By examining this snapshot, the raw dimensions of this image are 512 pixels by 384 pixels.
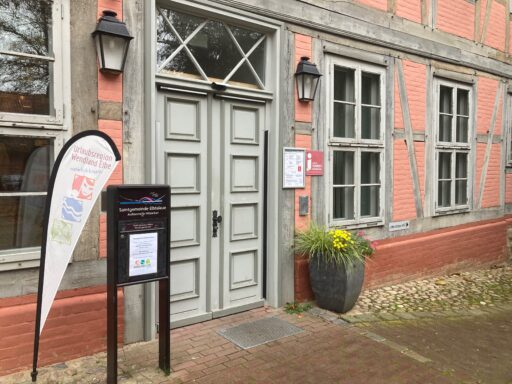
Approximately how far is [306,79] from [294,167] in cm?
103

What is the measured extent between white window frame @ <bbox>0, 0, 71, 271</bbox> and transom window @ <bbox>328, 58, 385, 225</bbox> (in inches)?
122

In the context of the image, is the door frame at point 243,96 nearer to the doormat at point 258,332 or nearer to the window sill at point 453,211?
the doormat at point 258,332

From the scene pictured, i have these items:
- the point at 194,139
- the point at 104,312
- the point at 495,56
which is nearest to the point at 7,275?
the point at 104,312

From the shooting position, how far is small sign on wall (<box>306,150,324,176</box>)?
199 inches

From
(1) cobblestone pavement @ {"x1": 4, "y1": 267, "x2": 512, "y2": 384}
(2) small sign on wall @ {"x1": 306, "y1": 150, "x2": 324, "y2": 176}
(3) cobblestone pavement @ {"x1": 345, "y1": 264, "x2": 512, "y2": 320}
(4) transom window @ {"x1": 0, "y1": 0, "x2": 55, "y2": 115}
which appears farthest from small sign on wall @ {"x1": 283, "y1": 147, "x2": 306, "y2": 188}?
(4) transom window @ {"x1": 0, "y1": 0, "x2": 55, "y2": 115}

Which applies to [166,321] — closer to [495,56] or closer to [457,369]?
[457,369]

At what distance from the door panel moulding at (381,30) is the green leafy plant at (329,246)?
2.46 metres

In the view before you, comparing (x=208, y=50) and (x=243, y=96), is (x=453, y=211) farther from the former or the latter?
(x=208, y=50)

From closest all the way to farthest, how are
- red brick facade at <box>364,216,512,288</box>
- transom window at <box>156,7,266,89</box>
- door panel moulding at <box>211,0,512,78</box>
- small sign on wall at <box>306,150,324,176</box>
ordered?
transom window at <box>156,7,266,89</box>, door panel moulding at <box>211,0,512,78</box>, small sign on wall at <box>306,150,324,176</box>, red brick facade at <box>364,216,512,288</box>

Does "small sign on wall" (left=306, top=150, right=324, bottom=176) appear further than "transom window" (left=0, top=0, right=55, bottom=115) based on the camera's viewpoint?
Yes

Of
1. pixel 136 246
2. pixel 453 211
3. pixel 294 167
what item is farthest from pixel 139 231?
pixel 453 211

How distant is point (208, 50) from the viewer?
177 inches

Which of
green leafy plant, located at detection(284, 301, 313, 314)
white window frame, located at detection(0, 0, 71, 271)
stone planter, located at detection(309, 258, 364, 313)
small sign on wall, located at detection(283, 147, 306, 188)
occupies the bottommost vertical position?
green leafy plant, located at detection(284, 301, 313, 314)

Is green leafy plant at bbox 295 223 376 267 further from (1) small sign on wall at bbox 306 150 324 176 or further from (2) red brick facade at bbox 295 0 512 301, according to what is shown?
(1) small sign on wall at bbox 306 150 324 176
